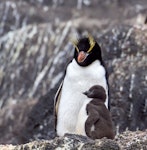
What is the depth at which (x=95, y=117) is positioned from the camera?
363 inches

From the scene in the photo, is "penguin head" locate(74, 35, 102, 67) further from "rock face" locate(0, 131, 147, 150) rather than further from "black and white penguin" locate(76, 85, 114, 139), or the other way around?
"rock face" locate(0, 131, 147, 150)

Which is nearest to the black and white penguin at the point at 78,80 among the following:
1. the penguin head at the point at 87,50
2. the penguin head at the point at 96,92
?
the penguin head at the point at 87,50

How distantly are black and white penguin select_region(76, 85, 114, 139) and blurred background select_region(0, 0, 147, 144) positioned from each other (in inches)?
211

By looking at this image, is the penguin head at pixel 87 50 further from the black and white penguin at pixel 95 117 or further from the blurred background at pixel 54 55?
the blurred background at pixel 54 55

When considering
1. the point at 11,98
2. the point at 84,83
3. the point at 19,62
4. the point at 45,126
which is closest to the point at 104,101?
the point at 84,83

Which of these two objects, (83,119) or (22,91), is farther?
(22,91)

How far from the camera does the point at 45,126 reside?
16234 millimetres

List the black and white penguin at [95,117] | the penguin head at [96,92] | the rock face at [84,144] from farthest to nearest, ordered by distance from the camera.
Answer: the penguin head at [96,92], the black and white penguin at [95,117], the rock face at [84,144]

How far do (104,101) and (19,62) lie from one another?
14.8 m

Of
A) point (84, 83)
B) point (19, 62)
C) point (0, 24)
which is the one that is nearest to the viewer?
point (84, 83)

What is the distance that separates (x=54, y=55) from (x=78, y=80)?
45.0ft

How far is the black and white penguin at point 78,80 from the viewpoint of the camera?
994 cm

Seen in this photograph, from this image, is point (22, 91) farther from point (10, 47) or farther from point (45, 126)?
point (45, 126)

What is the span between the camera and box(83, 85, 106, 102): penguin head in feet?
31.2
